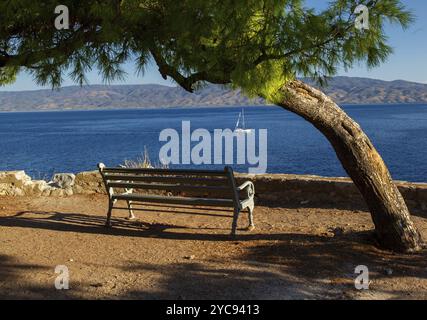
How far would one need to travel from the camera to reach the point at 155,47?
5059 millimetres

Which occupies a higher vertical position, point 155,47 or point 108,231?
point 155,47

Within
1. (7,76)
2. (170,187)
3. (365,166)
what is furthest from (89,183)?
(365,166)

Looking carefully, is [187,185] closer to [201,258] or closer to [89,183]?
[201,258]

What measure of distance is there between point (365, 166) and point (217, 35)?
2.13 m

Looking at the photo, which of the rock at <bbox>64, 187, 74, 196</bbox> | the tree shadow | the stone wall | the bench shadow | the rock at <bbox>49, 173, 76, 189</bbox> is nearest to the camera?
the tree shadow

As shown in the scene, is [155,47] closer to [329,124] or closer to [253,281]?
[329,124]

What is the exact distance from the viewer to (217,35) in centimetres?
428

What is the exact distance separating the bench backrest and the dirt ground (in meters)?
0.53

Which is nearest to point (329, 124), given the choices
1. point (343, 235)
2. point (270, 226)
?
point (343, 235)

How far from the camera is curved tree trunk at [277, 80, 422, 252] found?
519 centimetres

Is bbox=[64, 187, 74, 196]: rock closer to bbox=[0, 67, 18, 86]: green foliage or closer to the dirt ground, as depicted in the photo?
the dirt ground

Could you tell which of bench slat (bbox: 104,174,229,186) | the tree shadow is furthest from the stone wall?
bench slat (bbox: 104,174,229,186)

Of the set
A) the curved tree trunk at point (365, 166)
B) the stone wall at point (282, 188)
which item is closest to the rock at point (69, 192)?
the stone wall at point (282, 188)
